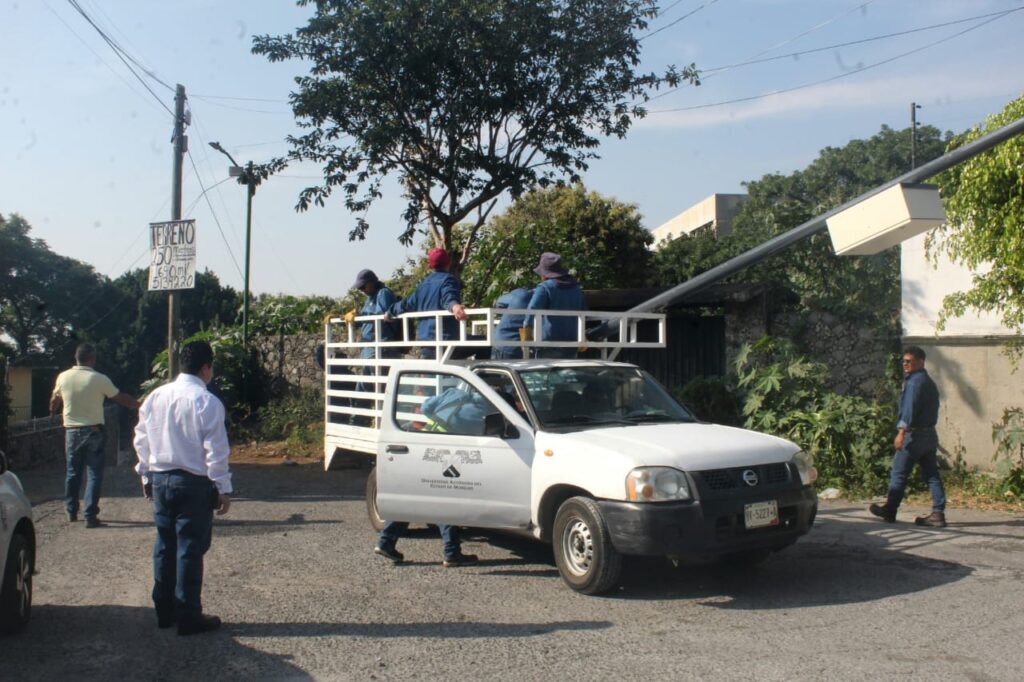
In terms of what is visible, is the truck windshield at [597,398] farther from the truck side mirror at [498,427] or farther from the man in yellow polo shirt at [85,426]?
the man in yellow polo shirt at [85,426]

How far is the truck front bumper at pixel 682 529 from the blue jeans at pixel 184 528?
8.47ft

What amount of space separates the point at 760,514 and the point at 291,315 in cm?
1848

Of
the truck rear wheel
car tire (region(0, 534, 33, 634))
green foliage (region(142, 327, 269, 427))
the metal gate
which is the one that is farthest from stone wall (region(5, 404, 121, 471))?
the truck rear wheel

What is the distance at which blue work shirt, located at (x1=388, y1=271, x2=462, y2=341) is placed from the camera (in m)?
8.91

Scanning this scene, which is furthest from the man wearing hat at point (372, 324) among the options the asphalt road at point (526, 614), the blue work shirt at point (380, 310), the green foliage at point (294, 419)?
the green foliage at point (294, 419)

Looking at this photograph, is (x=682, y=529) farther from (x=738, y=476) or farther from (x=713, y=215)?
(x=713, y=215)

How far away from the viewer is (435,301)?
30.7ft

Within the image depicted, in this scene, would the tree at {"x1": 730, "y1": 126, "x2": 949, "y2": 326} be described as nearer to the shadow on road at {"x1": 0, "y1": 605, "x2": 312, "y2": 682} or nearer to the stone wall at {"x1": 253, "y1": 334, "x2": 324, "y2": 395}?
the stone wall at {"x1": 253, "y1": 334, "x2": 324, "y2": 395}

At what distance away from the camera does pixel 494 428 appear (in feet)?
23.8

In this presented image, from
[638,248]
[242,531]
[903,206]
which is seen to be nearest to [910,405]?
[903,206]

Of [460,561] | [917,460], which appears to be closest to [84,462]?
[460,561]

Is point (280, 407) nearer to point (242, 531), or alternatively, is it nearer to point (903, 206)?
point (242, 531)

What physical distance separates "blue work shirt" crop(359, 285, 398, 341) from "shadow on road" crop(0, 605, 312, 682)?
3.92 m

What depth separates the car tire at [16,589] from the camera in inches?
232
